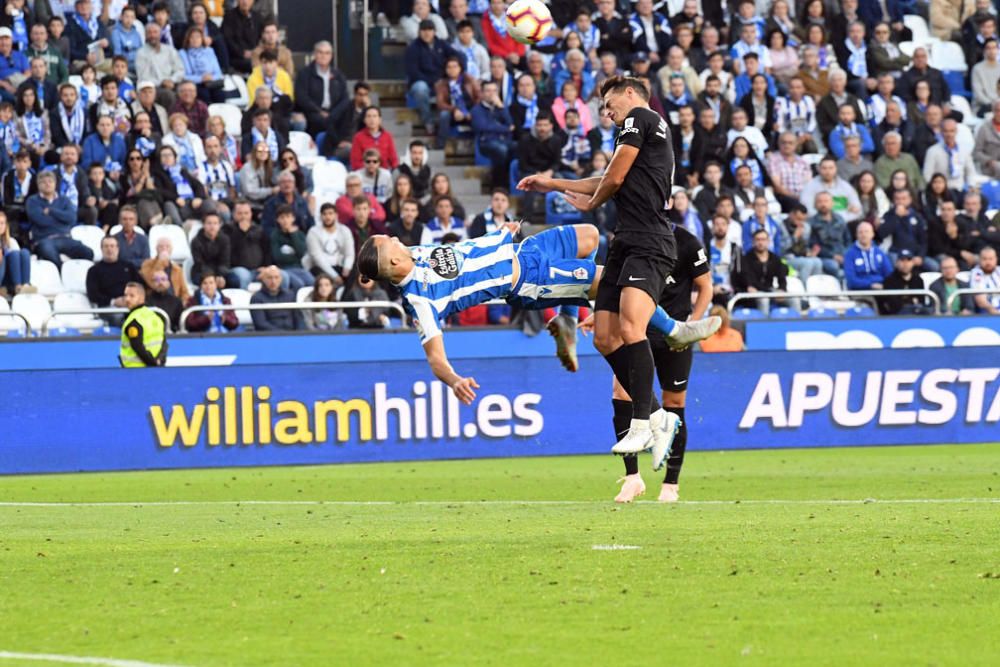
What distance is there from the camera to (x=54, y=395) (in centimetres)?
1789

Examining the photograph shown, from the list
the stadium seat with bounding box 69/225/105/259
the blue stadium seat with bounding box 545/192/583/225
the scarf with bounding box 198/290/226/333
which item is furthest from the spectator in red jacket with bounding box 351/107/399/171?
the stadium seat with bounding box 69/225/105/259

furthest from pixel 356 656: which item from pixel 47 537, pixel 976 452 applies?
pixel 976 452

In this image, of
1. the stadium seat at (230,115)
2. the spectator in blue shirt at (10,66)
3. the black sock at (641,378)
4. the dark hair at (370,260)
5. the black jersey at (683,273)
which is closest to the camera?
the black sock at (641,378)

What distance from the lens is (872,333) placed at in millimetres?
21562

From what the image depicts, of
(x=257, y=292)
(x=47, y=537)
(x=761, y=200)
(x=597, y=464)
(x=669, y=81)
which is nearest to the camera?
(x=47, y=537)

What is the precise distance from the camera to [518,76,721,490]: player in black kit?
10.9 metres

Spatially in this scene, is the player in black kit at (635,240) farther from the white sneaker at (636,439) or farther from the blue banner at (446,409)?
the blue banner at (446,409)

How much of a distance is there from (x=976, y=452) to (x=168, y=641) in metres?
13.6

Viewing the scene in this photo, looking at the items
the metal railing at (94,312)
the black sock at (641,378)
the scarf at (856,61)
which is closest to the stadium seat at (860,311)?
the scarf at (856,61)

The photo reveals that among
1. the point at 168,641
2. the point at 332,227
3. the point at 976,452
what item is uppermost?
the point at 168,641

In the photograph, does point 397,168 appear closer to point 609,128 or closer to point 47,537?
point 609,128

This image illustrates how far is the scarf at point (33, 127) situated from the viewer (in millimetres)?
21453

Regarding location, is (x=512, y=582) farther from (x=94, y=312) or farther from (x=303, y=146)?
(x=303, y=146)

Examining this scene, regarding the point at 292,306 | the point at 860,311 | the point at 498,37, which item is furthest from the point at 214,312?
the point at 860,311
